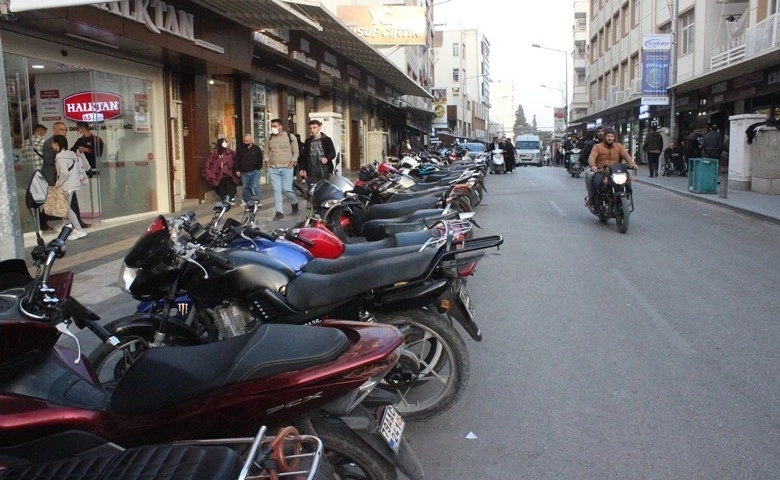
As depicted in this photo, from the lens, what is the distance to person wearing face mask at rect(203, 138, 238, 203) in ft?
43.9

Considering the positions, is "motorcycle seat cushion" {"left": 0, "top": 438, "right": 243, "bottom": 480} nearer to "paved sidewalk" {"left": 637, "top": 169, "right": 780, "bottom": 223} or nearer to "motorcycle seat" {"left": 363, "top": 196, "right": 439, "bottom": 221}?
"motorcycle seat" {"left": 363, "top": 196, "right": 439, "bottom": 221}

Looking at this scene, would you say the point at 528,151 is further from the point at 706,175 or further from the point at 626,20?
the point at 706,175

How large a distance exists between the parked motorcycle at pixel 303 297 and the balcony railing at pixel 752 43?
65.5ft

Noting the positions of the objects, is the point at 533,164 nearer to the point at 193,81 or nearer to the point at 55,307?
the point at 193,81

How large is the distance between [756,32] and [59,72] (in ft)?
67.8

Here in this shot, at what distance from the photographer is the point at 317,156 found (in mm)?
13836

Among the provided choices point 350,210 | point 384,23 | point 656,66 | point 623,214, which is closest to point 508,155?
point 656,66

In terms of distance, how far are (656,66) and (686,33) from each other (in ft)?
16.5

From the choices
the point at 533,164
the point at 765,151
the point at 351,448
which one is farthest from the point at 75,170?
the point at 533,164

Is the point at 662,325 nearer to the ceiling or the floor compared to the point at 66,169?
nearer to the floor

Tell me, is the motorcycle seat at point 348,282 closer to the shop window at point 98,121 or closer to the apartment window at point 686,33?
the shop window at point 98,121

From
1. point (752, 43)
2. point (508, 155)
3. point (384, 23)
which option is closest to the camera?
point (752, 43)

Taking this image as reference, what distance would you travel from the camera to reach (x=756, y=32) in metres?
22.3

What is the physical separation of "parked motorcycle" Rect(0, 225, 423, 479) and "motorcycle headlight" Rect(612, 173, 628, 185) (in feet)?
30.3
